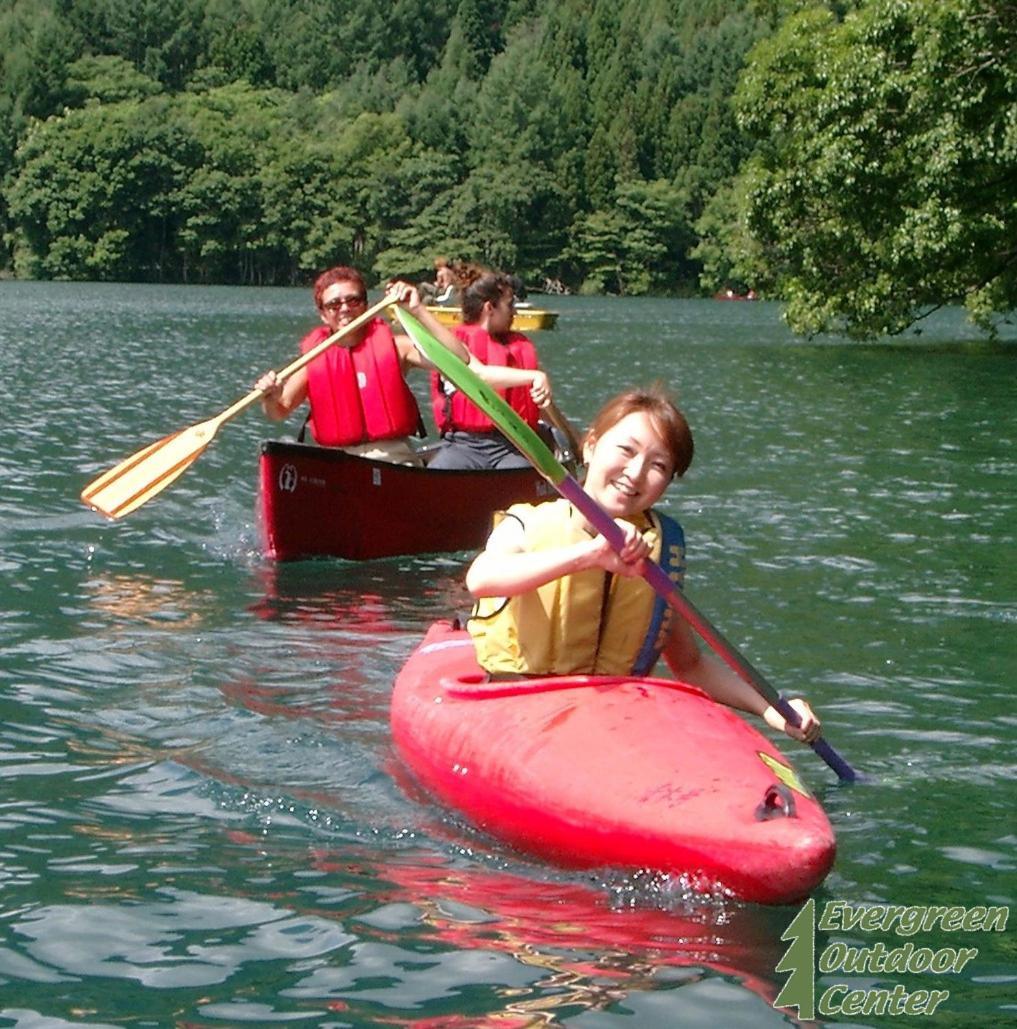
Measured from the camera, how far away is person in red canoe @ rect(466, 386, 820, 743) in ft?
15.0

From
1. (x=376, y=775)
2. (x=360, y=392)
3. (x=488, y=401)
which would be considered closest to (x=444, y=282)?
(x=360, y=392)

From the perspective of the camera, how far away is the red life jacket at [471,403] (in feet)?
31.2

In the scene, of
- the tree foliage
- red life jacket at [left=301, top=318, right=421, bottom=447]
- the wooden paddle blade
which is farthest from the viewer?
the tree foliage

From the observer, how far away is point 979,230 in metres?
24.1

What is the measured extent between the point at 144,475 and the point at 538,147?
82509 millimetres

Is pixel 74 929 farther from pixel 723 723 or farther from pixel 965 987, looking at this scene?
pixel 965 987

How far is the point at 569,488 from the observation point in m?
4.44

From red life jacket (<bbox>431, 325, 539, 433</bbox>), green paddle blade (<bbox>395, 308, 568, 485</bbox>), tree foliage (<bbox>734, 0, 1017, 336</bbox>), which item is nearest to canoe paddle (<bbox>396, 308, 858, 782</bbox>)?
green paddle blade (<bbox>395, 308, 568, 485</bbox>)

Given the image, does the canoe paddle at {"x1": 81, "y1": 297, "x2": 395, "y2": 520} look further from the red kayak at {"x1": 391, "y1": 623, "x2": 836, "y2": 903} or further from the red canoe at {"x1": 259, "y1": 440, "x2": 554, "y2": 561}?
the red kayak at {"x1": 391, "y1": 623, "x2": 836, "y2": 903}

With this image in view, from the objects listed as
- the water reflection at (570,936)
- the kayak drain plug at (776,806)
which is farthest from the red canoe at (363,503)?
the kayak drain plug at (776,806)

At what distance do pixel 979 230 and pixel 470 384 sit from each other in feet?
67.5

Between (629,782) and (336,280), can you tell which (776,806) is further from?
(336,280)

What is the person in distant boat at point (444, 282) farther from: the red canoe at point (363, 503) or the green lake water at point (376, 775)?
the green lake water at point (376, 775)

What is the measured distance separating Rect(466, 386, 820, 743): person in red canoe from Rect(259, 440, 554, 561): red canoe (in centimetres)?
397
